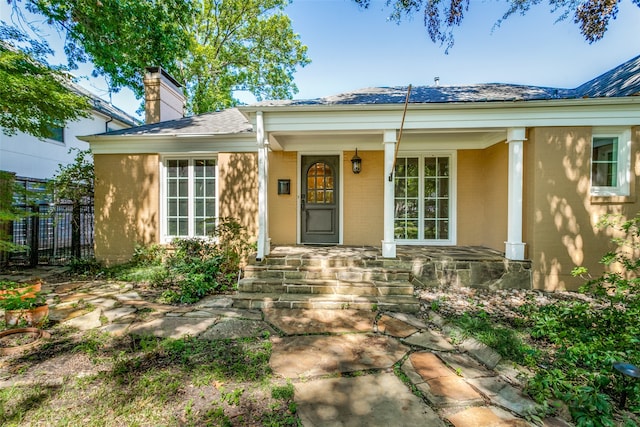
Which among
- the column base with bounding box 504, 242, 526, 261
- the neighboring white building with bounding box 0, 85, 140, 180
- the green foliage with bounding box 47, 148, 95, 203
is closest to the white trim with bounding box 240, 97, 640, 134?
the column base with bounding box 504, 242, 526, 261

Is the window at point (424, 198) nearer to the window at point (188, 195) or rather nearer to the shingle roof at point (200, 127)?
the shingle roof at point (200, 127)

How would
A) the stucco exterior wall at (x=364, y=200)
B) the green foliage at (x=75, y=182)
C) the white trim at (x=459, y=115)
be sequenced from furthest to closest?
1. the stucco exterior wall at (x=364, y=200)
2. the green foliage at (x=75, y=182)
3. the white trim at (x=459, y=115)

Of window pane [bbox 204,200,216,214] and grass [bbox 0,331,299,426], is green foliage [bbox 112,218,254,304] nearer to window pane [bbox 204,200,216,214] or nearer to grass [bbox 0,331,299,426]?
window pane [bbox 204,200,216,214]

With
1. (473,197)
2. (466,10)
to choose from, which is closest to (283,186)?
(473,197)

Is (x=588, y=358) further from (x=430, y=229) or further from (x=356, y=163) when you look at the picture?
(x=356, y=163)

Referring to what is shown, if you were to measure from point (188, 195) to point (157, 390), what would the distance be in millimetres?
4604

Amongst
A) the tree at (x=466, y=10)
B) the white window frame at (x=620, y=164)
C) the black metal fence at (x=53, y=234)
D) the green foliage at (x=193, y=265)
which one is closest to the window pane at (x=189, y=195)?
the green foliage at (x=193, y=265)

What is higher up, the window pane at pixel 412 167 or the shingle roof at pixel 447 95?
the shingle roof at pixel 447 95

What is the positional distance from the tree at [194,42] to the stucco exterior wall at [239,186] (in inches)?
177

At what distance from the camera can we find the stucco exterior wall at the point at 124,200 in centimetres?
606

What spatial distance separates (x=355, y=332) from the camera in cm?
322

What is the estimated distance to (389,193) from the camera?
502 centimetres

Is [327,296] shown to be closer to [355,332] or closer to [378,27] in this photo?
[355,332]

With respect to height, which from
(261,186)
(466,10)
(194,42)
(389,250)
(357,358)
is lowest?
(357,358)
